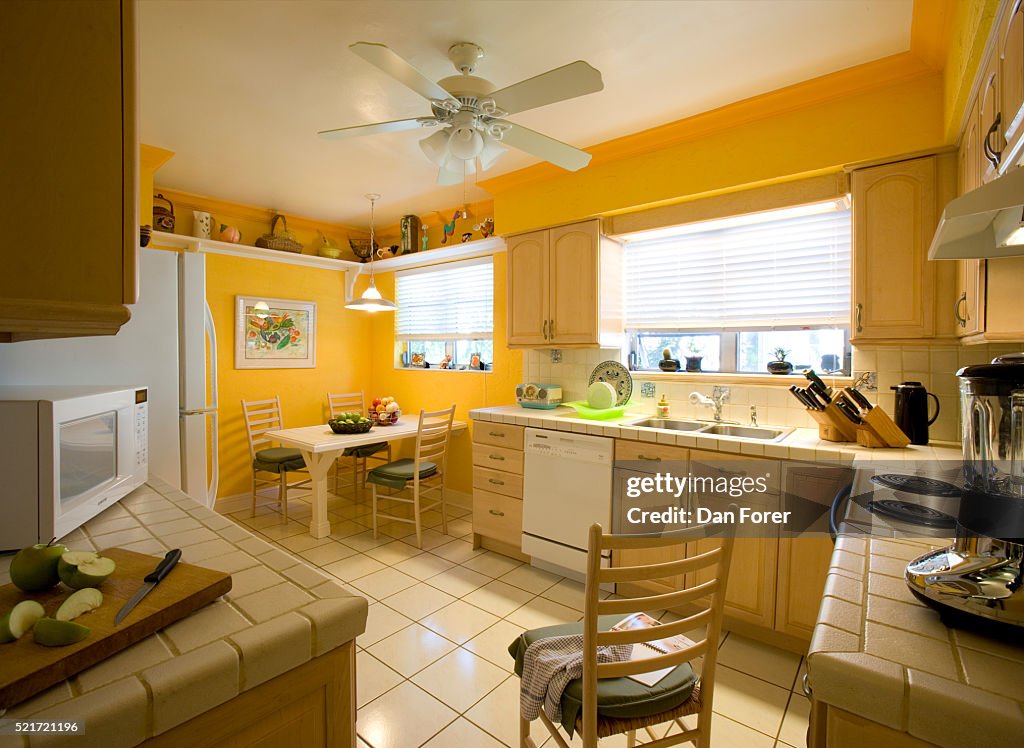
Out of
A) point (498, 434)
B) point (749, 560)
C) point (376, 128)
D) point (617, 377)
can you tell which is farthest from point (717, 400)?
point (376, 128)

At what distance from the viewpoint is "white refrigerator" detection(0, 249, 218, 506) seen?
179cm

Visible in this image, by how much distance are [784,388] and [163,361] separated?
10.2ft

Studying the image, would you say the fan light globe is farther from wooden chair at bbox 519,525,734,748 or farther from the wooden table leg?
the wooden table leg

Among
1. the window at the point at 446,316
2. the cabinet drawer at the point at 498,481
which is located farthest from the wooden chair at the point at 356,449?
the cabinet drawer at the point at 498,481

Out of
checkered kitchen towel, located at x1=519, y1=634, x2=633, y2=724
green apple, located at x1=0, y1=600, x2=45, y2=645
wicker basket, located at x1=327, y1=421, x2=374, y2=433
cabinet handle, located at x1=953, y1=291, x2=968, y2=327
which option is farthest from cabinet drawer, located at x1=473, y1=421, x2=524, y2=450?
green apple, located at x1=0, y1=600, x2=45, y2=645

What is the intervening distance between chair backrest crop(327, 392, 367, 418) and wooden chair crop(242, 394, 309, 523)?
1.55ft

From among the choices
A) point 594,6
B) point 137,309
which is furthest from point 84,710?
point 594,6

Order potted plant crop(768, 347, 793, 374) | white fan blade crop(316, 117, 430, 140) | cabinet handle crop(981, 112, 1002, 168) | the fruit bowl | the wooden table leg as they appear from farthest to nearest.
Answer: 1. the fruit bowl
2. the wooden table leg
3. potted plant crop(768, 347, 793, 374)
4. white fan blade crop(316, 117, 430, 140)
5. cabinet handle crop(981, 112, 1002, 168)

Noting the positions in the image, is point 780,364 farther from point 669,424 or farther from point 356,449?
point 356,449

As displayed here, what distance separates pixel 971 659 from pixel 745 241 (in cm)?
263

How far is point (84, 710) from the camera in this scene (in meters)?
0.57

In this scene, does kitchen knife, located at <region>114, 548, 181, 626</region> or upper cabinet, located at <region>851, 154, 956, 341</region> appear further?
upper cabinet, located at <region>851, 154, 956, 341</region>

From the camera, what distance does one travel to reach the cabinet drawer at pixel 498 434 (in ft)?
10.2

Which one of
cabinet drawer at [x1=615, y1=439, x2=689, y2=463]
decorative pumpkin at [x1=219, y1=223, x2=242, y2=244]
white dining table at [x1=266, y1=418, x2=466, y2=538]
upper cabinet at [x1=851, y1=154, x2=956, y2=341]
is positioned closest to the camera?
upper cabinet at [x1=851, y1=154, x2=956, y2=341]
